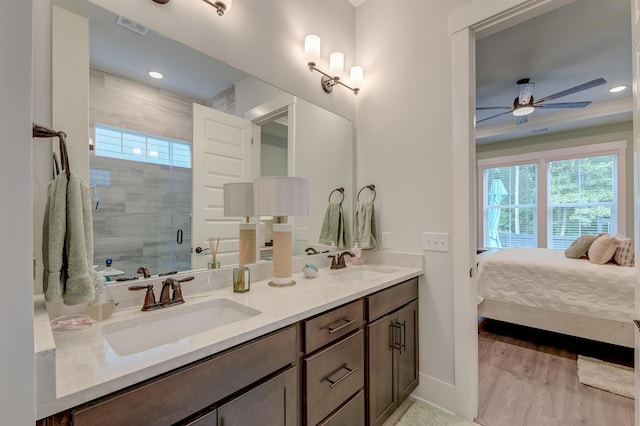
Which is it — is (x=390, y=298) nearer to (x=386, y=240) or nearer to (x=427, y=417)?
(x=386, y=240)

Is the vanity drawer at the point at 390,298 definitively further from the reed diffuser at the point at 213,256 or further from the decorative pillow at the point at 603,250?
the decorative pillow at the point at 603,250

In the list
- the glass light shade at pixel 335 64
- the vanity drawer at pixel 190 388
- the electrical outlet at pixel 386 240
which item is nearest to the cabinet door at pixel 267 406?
the vanity drawer at pixel 190 388

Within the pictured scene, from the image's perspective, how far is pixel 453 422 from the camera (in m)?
1.72

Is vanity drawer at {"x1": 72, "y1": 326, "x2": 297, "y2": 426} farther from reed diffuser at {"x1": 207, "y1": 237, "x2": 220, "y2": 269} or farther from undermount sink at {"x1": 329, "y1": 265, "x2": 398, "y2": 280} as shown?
undermount sink at {"x1": 329, "y1": 265, "x2": 398, "y2": 280}

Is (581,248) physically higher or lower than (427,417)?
higher

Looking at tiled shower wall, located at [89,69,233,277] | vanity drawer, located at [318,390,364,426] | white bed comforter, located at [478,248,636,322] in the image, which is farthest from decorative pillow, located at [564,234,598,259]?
tiled shower wall, located at [89,69,233,277]

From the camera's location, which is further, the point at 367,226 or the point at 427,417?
the point at 367,226

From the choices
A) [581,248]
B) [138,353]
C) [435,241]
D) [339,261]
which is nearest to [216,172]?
[138,353]

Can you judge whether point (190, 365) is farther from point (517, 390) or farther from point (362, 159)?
point (517, 390)

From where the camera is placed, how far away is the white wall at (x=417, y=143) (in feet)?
6.11

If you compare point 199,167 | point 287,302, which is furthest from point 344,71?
point 287,302

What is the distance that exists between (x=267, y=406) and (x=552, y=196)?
19.7ft

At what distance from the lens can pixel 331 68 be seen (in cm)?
208

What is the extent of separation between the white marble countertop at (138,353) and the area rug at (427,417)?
92 centimetres
